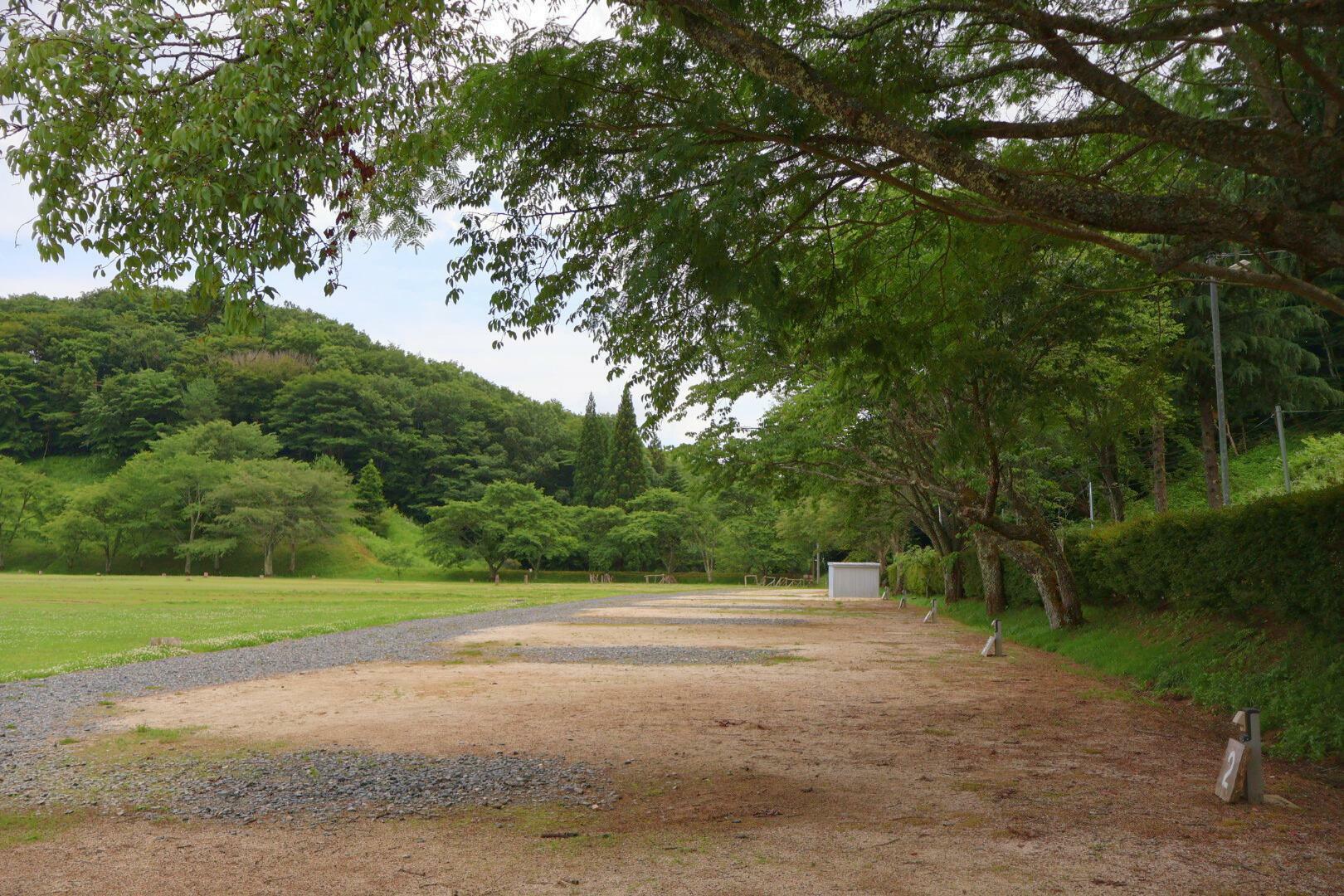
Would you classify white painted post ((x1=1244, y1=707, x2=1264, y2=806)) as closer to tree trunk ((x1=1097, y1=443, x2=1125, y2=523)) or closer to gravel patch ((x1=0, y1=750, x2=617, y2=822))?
gravel patch ((x1=0, y1=750, x2=617, y2=822))

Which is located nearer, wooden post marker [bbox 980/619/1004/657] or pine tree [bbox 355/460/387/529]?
wooden post marker [bbox 980/619/1004/657]

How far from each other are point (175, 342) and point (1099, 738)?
93.9m

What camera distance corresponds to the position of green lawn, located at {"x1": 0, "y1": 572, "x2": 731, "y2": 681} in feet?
41.2

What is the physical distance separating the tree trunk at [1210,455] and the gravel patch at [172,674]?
75.1 feet

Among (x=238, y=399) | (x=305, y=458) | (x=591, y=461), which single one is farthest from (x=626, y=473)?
(x=238, y=399)

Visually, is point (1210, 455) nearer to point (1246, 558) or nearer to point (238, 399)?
point (1246, 558)

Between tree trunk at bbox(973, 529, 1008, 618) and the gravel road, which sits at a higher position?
tree trunk at bbox(973, 529, 1008, 618)

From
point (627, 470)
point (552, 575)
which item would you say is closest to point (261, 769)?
point (552, 575)

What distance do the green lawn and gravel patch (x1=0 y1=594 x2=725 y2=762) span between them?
609mm

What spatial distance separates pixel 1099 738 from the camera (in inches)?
300

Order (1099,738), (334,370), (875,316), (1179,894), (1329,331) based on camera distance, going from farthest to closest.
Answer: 1. (334,370)
2. (1329,331)
3. (875,316)
4. (1099,738)
5. (1179,894)

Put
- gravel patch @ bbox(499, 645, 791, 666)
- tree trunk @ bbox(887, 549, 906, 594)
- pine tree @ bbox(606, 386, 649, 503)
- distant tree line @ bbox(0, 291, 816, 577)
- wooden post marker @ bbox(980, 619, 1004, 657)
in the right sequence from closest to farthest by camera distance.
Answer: gravel patch @ bbox(499, 645, 791, 666) < wooden post marker @ bbox(980, 619, 1004, 657) < tree trunk @ bbox(887, 549, 906, 594) < distant tree line @ bbox(0, 291, 816, 577) < pine tree @ bbox(606, 386, 649, 503)

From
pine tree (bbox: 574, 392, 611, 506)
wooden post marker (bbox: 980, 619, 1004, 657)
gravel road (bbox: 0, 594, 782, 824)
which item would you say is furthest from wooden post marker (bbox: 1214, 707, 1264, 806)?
pine tree (bbox: 574, 392, 611, 506)

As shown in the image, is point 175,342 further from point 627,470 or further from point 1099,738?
point 1099,738
